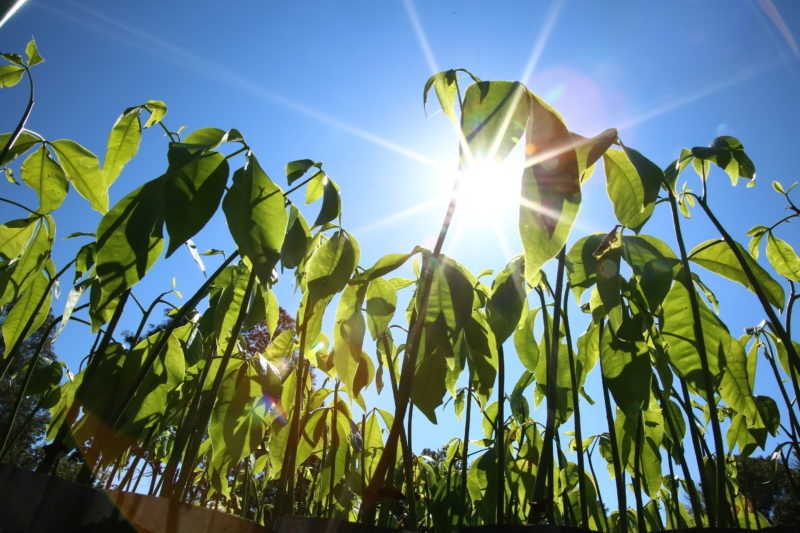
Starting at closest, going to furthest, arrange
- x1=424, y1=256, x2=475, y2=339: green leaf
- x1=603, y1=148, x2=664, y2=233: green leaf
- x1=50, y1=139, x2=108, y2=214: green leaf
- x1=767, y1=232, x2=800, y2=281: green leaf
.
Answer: x1=424, y1=256, x2=475, y2=339: green leaf
x1=603, y1=148, x2=664, y2=233: green leaf
x1=50, y1=139, x2=108, y2=214: green leaf
x1=767, y1=232, x2=800, y2=281: green leaf

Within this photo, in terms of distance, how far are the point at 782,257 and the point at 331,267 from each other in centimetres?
103

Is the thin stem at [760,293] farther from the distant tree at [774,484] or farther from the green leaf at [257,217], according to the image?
the green leaf at [257,217]

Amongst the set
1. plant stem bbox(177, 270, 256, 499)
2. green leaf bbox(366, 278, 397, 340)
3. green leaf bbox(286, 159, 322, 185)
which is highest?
green leaf bbox(286, 159, 322, 185)

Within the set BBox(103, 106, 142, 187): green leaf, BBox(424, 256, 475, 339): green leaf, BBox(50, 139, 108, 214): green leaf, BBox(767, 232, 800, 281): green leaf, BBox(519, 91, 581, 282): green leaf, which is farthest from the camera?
BBox(767, 232, 800, 281): green leaf

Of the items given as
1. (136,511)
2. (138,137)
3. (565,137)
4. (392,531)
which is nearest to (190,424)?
(136,511)

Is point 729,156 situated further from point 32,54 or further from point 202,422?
point 32,54

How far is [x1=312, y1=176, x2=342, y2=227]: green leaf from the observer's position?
0.74 meters

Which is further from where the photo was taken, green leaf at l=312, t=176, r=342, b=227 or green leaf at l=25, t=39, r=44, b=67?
green leaf at l=25, t=39, r=44, b=67

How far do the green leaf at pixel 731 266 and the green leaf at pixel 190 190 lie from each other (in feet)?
2.65

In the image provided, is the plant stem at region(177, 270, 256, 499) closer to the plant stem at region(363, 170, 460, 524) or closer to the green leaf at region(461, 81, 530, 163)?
the plant stem at region(363, 170, 460, 524)

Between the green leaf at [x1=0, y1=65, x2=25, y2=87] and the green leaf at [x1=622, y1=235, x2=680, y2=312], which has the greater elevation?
the green leaf at [x1=0, y1=65, x2=25, y2=87]

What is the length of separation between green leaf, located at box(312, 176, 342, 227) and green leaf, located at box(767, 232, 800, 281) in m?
0.99

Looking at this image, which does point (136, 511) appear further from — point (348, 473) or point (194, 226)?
point (348, 473)

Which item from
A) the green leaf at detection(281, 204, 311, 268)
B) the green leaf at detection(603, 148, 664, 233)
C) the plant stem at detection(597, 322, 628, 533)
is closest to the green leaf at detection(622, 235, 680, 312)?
the green leaf at detection(603, 148, 664, 233)
